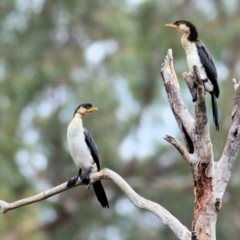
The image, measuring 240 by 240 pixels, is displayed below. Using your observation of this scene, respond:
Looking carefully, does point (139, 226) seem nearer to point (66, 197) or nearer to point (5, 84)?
point (66, 197)

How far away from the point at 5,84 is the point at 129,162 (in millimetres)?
2657

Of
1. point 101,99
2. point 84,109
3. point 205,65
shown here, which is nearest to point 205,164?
point 205,65

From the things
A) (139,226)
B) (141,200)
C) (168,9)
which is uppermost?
(168,9)

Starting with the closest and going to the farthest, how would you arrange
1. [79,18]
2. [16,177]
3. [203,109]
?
[203,109]
[16,177]
[79,18]

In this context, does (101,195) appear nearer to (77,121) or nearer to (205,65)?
(77,121)

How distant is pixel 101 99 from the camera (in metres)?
12.2

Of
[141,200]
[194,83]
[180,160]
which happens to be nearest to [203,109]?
[194,83]

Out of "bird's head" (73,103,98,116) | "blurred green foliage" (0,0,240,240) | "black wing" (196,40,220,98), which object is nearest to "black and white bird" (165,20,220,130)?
"black wing" (196,40,220,98)

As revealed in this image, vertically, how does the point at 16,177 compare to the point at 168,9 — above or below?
below

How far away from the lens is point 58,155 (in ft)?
42.4

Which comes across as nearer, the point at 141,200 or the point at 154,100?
the point at 141,200

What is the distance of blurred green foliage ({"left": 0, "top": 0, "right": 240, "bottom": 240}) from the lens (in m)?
12.2

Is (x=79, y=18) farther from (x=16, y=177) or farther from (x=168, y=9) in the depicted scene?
(x=16, y=177)

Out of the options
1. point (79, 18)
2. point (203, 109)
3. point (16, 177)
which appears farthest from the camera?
point (79, 18)
